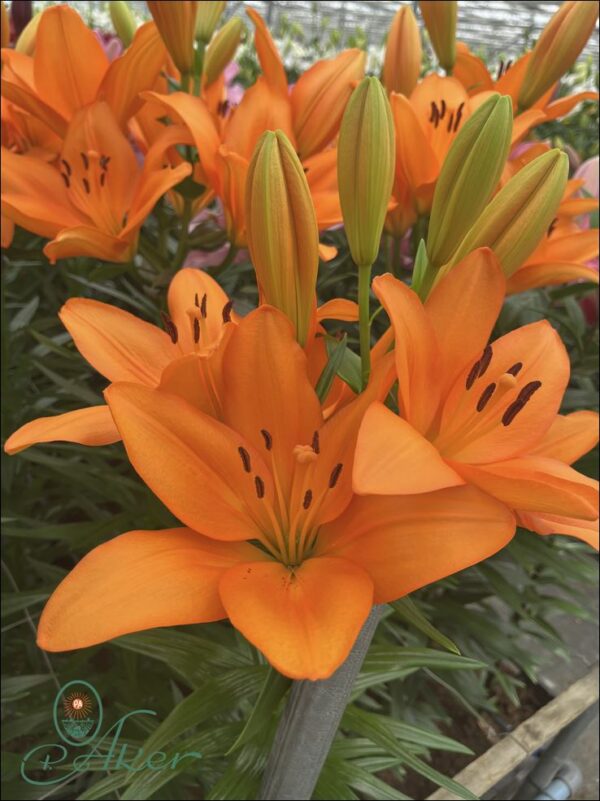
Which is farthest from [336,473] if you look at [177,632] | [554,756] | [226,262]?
[554,756]

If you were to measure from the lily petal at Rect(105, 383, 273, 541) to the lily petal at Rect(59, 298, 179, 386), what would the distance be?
2.5 inches

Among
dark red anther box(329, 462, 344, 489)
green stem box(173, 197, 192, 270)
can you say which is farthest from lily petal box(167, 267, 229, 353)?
green stem box(173, 197, 192, 270)

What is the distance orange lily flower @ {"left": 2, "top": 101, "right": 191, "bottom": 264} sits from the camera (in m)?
0.51

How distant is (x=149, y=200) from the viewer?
19.3 inches

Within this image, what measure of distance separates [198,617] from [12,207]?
1.15ft

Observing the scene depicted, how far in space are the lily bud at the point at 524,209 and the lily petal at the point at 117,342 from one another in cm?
16

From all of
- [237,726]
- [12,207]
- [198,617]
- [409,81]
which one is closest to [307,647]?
[198,617]

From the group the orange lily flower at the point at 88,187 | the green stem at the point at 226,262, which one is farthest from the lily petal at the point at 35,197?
the green stem at the point at 226,262

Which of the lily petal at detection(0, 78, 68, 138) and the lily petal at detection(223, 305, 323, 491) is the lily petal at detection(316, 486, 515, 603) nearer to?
the lily petal at detection(223, 305, 323, 491)

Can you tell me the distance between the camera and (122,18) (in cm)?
68

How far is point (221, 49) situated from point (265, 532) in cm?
45

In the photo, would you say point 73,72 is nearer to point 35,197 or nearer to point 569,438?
point 35,197

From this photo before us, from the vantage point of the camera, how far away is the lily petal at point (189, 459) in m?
0.28

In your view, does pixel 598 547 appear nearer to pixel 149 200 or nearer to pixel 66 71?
pixel 149 200
